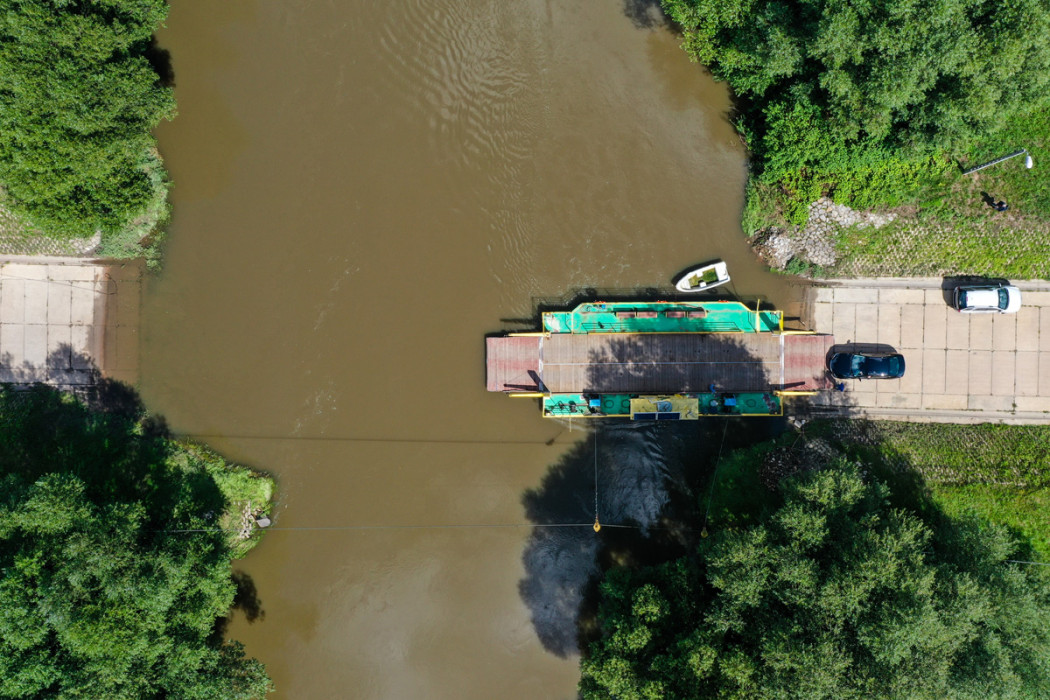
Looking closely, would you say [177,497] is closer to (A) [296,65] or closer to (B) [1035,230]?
(A) [296,65]

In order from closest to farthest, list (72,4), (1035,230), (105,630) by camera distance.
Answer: (105,630), (72,4), (1035,230)

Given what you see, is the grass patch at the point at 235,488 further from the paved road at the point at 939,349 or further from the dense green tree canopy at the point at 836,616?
the paved road at the point at 939,349

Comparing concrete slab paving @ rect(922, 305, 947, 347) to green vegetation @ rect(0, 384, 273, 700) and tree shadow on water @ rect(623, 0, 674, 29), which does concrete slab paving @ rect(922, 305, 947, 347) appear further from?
green vegetation @ rect(0, 384, 273, 700)

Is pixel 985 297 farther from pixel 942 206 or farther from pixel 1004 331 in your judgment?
pixel 942 206

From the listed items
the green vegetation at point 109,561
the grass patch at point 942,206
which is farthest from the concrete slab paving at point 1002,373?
the green vegetation at point 109,561

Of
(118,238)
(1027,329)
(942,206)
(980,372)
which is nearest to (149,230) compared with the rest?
(118,238)

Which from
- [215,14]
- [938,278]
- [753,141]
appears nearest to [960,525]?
[938,278]
